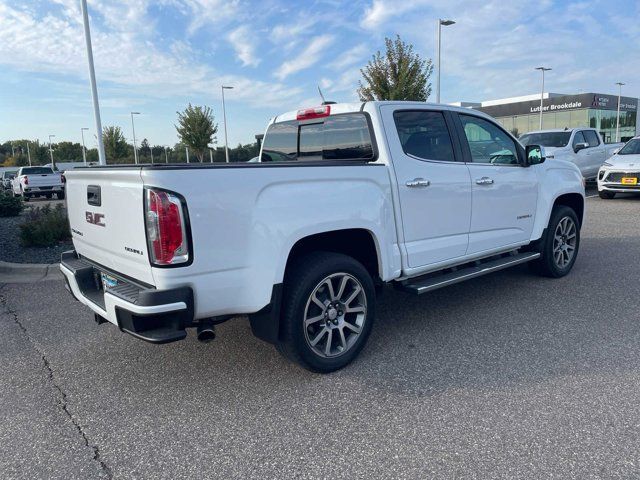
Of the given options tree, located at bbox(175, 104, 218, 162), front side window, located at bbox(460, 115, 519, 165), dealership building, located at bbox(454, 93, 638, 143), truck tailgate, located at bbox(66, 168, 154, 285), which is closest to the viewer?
truck tailgate, located at bbox(66, 168, 154, 285)

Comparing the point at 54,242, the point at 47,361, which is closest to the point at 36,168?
the point at 54,242

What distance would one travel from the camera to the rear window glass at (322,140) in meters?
4.03

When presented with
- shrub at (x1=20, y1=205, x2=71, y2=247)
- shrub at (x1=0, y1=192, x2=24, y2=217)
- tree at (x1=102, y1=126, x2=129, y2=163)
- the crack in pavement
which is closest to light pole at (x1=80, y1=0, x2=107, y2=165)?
shrub at (x1=0, y1=192, x2=24, y2=217)

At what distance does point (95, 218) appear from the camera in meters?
3.41

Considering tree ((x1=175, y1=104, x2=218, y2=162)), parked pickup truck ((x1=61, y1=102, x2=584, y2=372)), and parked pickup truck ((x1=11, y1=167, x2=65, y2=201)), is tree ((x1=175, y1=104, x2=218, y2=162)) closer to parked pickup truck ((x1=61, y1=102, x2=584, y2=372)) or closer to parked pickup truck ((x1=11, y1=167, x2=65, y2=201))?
parked pickup truck ((x1=11, y1=167, x2=65, y2=201))

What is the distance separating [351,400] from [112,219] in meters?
1.93

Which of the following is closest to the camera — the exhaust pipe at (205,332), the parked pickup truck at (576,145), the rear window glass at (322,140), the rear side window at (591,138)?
the exhaust pipe at (205,332)

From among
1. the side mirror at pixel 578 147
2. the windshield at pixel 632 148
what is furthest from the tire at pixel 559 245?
the windshield at pixel 632 148

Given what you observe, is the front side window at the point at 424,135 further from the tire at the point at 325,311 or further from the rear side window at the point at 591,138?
the rear side window at the point at 591,138

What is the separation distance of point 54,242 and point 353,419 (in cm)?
694

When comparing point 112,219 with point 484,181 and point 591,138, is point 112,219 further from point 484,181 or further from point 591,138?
point 591,138

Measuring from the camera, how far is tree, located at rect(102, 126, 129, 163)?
1671 inches

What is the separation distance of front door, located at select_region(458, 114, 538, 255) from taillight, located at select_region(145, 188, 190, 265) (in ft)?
9.04

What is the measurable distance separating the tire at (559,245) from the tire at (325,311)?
9.38ft
